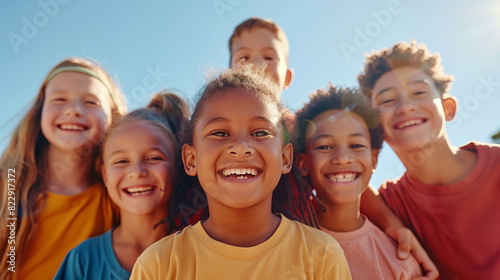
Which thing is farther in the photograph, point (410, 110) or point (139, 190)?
point (410, 110)

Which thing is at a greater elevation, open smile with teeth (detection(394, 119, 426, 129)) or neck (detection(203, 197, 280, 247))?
open smile with teeth (detection(394, 119, 426, 129))

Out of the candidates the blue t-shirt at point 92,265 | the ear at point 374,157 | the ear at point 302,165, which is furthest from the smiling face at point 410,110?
the blue t-shirt at point 92,265

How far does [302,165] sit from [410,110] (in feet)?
3.46

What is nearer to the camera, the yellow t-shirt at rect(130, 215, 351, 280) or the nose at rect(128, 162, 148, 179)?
the yellow t-shirt at rect(130, 215, 351, 280)

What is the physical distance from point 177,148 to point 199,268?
1.26 meters

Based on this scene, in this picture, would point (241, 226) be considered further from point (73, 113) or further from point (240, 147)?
point (73, 113)

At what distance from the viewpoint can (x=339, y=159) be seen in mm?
2566

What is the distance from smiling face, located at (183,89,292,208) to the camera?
6.29 feet

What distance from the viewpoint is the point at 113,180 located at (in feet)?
8.86

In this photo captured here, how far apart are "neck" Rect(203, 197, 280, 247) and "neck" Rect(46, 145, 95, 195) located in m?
1.83

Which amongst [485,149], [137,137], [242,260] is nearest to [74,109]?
[137,137]

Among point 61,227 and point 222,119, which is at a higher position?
point 222,119
